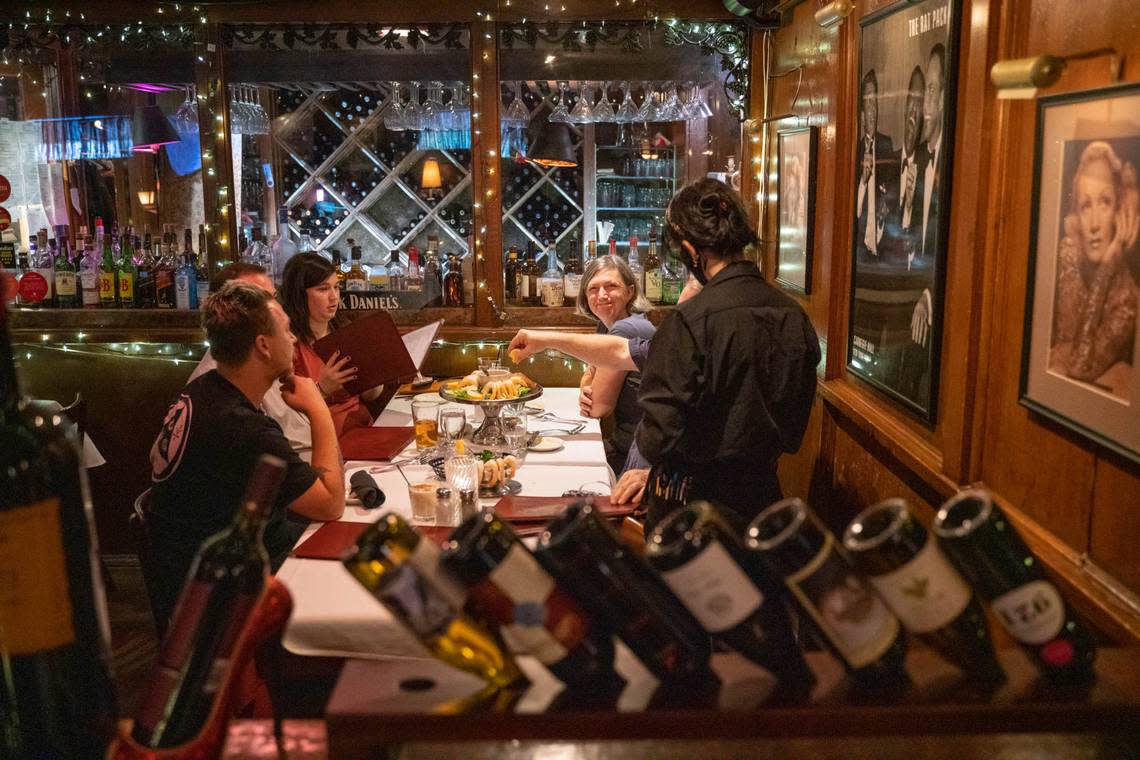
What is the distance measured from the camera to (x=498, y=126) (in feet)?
14.4

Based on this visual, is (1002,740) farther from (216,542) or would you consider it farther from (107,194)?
(107,194)

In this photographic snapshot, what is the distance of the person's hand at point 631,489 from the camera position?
258 centimetres

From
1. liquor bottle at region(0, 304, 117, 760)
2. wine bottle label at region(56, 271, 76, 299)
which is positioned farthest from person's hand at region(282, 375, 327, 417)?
wine bottle label at region(56, 271, 76, 299)

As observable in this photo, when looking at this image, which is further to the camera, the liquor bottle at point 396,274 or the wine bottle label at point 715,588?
the liquor bottle at point 396,274

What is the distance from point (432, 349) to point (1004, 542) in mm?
3891

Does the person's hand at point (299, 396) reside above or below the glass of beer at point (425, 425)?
above

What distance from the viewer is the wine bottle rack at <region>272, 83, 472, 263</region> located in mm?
4871

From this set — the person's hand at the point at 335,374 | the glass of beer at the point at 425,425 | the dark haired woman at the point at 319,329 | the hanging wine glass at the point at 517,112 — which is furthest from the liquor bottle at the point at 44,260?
the glass of beer at the point at 425,425

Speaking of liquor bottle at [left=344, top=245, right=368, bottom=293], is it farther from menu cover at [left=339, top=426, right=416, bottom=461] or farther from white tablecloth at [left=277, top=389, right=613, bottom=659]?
white tablecloth at [left=277, top=389, right=613, bottom=659]

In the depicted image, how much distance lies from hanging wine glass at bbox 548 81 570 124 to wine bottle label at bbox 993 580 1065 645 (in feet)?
12.8

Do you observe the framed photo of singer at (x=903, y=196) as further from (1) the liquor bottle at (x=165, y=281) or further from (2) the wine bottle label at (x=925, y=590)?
(1) the liquor bottle at (x=165, y=281)

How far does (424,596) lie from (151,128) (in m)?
4.38

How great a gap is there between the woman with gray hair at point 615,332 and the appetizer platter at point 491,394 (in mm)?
224

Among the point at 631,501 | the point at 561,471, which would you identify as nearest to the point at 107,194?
the point at 561,471
